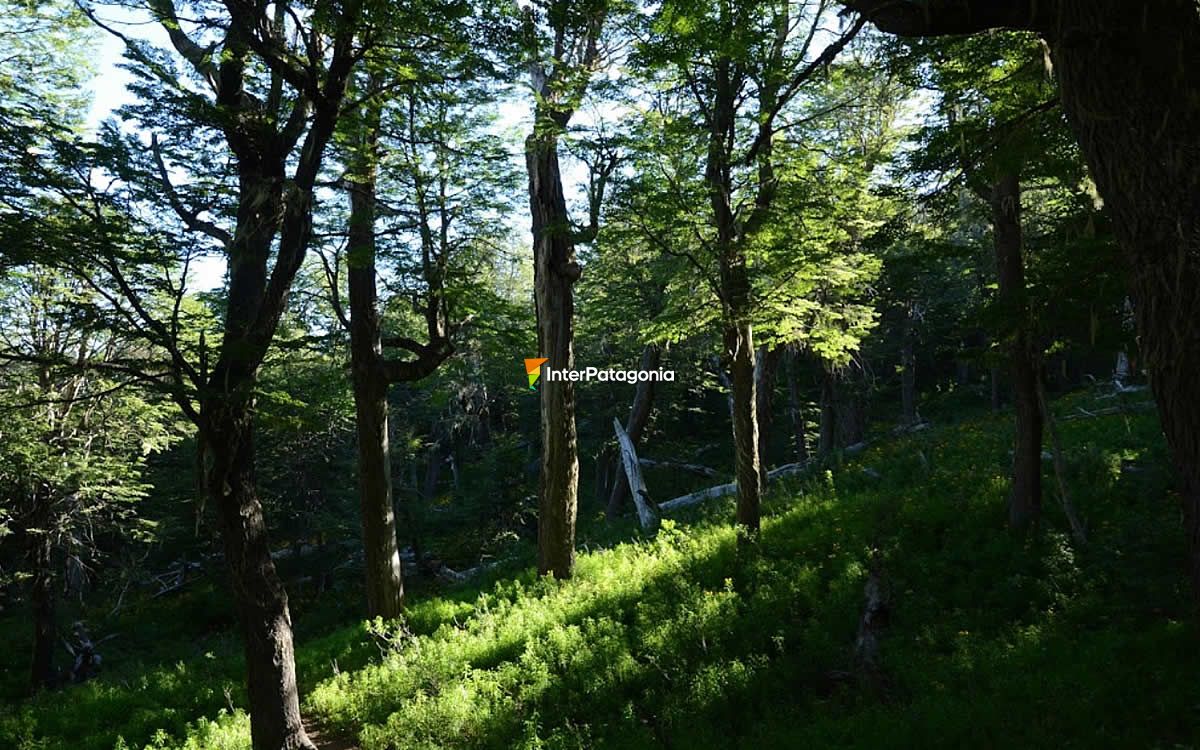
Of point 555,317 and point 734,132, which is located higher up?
point 734,132

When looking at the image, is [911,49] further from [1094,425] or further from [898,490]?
[1094,425]

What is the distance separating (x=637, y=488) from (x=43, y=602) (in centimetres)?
1333

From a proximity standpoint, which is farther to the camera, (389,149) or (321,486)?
(321,486)

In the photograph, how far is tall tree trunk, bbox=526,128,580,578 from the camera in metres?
10.7

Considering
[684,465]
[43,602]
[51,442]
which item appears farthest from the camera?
[684,465]

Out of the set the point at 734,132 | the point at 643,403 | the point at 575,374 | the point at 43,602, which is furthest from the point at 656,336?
the point at 43,602

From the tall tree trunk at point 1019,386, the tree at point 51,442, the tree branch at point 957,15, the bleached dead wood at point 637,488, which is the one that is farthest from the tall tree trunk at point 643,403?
the tree branch at point 957,15

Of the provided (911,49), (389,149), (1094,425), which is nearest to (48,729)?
(389,149)

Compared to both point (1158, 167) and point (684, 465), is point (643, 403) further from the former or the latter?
point (1158, 167)

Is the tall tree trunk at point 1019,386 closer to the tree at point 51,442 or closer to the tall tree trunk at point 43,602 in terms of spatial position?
the tree at point 51,442

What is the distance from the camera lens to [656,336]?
11.1m

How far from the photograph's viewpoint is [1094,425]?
15.1 m

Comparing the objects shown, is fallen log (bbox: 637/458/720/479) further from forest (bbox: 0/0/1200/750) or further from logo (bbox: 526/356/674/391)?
forest (bbox: 0/0/1200/750)

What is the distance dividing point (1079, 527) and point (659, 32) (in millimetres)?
8163
